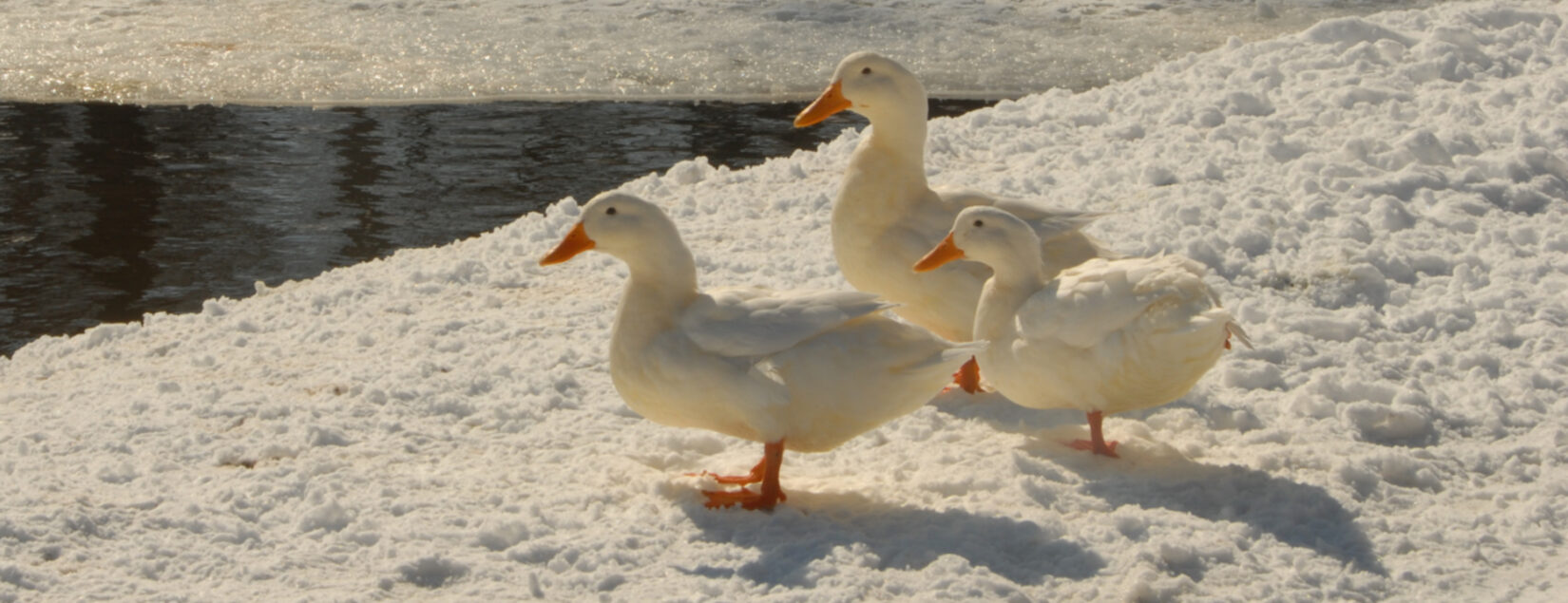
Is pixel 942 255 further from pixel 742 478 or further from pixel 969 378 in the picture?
pixel 742 478

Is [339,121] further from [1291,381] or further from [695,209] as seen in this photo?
[1291,381]

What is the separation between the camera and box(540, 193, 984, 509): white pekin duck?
3961mm

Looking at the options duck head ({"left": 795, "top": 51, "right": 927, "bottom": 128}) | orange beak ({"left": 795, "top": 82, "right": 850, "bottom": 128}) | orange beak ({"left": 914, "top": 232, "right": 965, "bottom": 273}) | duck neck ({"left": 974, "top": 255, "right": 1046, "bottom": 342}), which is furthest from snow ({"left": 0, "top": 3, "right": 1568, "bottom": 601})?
duck head ({"left": 795, "top": 51, "right": 927, "bottom": 128})

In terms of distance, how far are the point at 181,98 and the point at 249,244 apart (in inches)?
115

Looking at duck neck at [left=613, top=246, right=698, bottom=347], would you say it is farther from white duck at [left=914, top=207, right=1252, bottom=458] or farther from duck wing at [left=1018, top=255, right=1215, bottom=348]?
duck wing at [left=1018, top=255, right=1215, bottom=348]

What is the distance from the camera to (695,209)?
7223 mm

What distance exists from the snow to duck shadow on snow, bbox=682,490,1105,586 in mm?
11

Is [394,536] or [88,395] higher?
[88,395]

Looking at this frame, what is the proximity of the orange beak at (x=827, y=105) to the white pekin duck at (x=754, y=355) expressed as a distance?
1.31 m

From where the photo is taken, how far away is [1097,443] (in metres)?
4.36

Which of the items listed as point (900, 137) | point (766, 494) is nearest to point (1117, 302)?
point (766, 494)

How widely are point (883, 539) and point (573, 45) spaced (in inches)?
323

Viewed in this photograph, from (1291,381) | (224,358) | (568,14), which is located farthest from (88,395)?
(568,14)

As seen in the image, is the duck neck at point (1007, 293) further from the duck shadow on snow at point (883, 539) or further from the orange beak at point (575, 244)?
the orange beak at point (575, 244)
